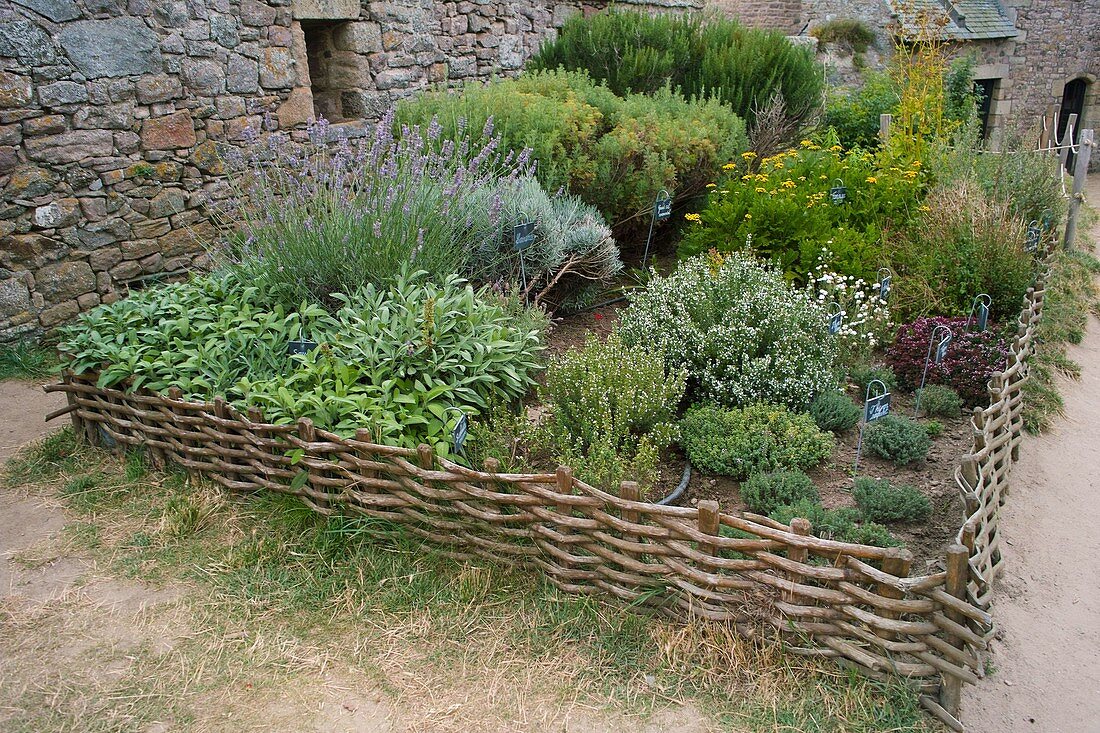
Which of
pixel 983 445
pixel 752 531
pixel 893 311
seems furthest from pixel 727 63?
pixel 752 531

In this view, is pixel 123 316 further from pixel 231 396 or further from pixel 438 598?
pixel 438 598

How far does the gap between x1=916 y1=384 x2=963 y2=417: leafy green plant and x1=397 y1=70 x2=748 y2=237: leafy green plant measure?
2640 mm

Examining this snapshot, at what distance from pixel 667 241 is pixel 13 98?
502 cm

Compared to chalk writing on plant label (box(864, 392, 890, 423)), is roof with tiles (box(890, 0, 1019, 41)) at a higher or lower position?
higher

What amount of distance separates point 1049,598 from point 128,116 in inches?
237

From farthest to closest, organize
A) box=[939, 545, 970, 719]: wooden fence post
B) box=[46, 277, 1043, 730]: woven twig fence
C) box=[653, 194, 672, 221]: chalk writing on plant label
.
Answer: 1. box=[653, 194, 672, 221]: chalk writing on plant label
2. box=[46, 277, 1043, 730]: woven twig fence
3. box=[939, 545, 970, 719]: wooden fence post

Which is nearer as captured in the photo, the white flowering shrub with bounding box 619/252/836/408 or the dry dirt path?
the dry dirt path

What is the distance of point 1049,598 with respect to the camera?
10.4 feet

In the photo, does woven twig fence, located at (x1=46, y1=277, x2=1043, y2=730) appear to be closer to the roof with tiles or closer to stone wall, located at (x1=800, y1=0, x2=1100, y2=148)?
the roof with tiles

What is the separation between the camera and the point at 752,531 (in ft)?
8.66

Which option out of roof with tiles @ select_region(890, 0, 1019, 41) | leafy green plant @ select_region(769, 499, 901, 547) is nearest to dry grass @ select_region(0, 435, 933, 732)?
leafy green plant @ select_region(769, 499, 901, 547)

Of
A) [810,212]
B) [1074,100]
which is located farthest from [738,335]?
[1074,100]

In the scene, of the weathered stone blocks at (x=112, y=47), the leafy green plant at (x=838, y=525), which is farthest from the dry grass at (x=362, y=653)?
the weathered stone blocks at (x=112, y=47)

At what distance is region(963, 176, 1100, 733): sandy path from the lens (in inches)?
104
